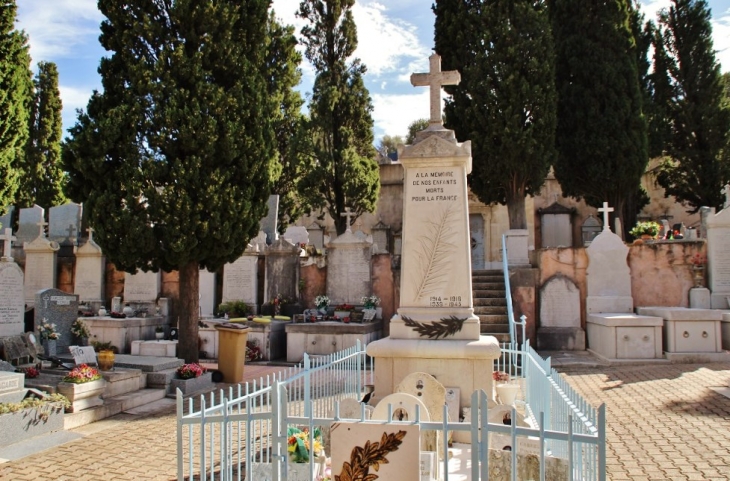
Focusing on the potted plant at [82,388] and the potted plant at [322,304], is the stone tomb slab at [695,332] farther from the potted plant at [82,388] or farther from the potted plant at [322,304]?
the potted plant at [82,388]

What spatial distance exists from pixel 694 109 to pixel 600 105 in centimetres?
551

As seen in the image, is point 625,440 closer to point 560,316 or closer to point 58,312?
point 560,316

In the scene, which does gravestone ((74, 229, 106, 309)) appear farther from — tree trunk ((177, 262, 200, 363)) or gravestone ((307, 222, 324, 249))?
gravestone ((307, 222, 324, 249))

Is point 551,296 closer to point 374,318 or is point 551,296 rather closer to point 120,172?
point 374,318

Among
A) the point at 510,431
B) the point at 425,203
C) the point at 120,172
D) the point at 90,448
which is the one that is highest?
the point at 120,172

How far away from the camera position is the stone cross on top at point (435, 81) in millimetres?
7207

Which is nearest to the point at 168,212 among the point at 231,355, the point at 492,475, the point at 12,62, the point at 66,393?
the point at 231,355

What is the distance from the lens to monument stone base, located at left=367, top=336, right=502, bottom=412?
6020 mm

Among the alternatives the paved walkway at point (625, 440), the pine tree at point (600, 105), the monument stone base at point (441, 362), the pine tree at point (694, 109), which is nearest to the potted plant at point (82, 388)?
the paved walkway at point (625, 440)

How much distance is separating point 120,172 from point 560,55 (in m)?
15.3

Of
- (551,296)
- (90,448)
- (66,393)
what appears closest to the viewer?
(90,448)

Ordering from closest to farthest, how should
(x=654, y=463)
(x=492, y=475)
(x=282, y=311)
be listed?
(x=492, y=475)
(x=654, y=463)
(x=282, y=311)

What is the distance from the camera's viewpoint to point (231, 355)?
33.4 ft

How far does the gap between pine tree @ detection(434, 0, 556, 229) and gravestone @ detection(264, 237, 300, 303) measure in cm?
625
